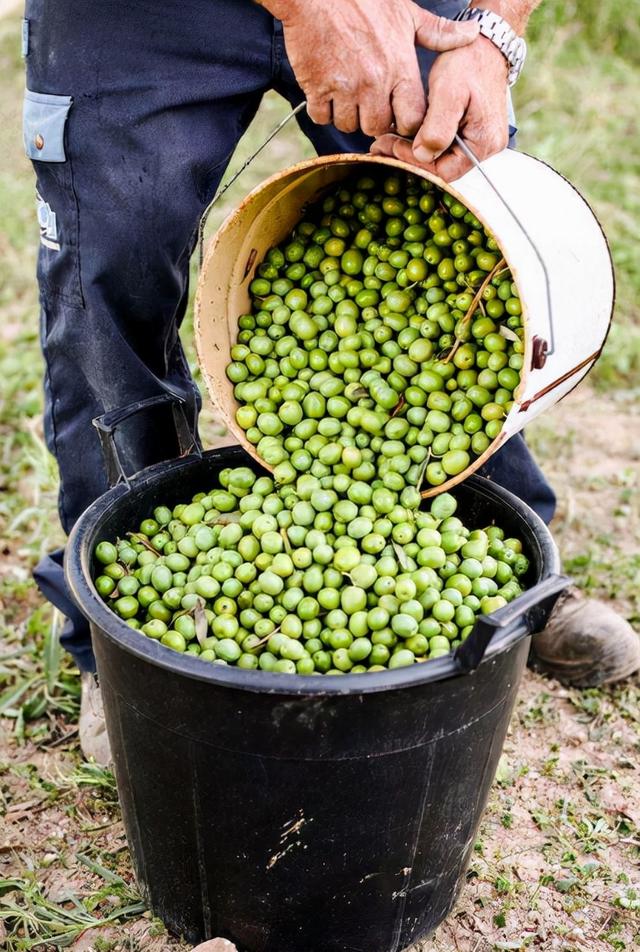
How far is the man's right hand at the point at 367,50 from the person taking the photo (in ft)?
6.56

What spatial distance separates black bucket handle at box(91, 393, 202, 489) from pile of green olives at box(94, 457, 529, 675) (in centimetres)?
15

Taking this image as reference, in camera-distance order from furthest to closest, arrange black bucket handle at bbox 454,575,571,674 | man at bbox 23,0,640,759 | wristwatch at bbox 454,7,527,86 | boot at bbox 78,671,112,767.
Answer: boot at bbox 78,671,112,767 → wristwatch at bbox 454,7,527,86 → man at bbox 23,0,640,759 → black bucket handle at bbox 454,575,571,674

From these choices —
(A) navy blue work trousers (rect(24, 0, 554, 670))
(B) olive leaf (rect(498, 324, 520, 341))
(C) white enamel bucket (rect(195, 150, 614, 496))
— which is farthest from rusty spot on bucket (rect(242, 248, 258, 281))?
(B) olive leaf (rect(498, 324, 520, 341))

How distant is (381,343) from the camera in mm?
2338

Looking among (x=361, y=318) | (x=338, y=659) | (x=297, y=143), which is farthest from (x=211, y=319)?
(x=297, y=143)

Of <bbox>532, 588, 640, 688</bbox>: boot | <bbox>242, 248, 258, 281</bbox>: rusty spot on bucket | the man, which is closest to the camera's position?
the man

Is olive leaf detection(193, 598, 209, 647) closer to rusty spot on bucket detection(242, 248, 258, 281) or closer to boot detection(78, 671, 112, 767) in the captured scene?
boot detection(78, 671, 112, 767)

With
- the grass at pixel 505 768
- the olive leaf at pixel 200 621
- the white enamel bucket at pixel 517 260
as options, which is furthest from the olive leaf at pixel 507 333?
the grass at pixel 505 768

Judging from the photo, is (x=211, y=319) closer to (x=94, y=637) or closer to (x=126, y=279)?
(x=126, y=279)

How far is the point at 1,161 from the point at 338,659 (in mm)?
5688

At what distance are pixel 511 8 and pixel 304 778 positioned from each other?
1.85 m

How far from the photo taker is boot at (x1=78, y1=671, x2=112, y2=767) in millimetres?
2660

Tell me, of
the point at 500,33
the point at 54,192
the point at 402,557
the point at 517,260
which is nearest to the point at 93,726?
the point at 402,557

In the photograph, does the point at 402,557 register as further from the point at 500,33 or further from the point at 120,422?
the point at 500,33
